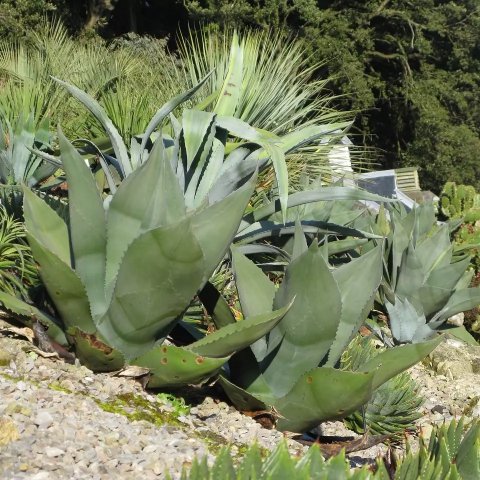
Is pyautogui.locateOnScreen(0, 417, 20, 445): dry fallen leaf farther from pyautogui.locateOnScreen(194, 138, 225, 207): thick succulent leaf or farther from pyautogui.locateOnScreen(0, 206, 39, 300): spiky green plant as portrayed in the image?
pyautogui.locateOnScreen(194, 138, 225, 207): thick succulent leaf

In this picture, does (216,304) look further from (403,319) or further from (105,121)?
(403,319)

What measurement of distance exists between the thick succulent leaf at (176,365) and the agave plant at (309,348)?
20 cm

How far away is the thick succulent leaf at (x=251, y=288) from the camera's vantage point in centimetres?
438

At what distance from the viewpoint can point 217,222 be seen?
4074 millimetres

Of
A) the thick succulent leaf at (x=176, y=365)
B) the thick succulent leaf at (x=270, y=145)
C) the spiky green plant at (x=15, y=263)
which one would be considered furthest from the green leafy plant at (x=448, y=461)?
the spiky green plant at (x=15, y=263)

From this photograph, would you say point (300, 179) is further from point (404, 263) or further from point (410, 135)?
point (410, 135)

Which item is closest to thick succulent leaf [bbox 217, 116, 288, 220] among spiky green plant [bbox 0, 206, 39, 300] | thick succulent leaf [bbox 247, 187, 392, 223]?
thick succulent leaf [bbox 247, 187, 392, 223]

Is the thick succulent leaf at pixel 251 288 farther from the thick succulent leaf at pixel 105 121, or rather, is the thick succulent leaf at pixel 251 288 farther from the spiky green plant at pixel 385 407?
the thick succulent leaf at pixel 105 121

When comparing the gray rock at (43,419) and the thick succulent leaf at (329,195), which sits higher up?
the thick succulent leaf at (329,195)

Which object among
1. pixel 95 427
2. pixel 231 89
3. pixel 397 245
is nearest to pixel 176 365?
pixel 95 427

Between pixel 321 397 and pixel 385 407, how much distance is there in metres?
1.22

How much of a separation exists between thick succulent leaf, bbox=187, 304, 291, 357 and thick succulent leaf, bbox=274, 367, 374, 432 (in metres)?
0.30

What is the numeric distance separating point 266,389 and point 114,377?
0.75 meters

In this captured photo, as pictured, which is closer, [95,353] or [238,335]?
[238,335]
